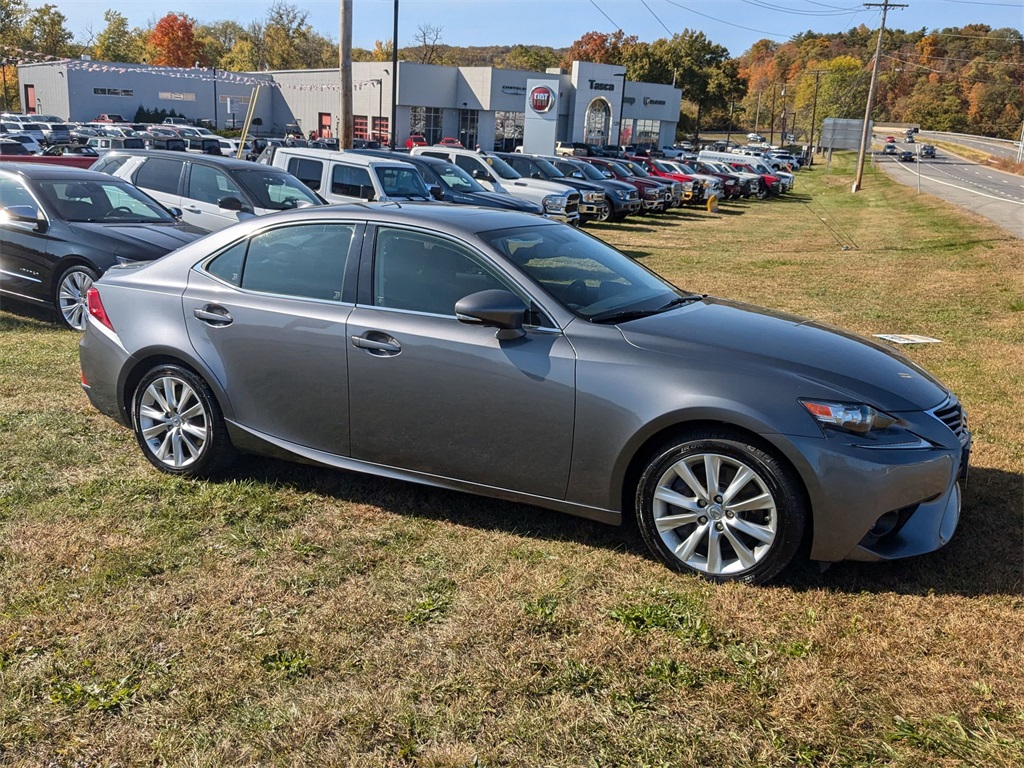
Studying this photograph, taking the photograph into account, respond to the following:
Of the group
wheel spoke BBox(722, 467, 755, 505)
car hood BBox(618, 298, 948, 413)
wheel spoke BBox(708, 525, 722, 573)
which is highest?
car hood BBox(618, 298, 948, 413)

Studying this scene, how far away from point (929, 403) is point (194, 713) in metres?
3.36

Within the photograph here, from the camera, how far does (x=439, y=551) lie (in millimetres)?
4402

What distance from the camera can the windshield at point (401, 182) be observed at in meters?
14.1

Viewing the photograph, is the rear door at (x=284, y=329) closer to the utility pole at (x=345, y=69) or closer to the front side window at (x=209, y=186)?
the front side window at (x=209, y=186)

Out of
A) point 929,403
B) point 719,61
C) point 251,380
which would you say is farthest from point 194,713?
point 719,61

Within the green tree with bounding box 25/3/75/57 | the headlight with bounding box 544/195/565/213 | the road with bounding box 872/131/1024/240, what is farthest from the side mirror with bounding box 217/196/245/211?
the green tree with bounding box 25/3/75/57

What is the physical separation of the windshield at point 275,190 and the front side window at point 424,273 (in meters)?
7.37

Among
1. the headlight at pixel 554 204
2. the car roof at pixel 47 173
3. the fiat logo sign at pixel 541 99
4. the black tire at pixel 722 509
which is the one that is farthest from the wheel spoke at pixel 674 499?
the fiat logo sign at pixel 541 99

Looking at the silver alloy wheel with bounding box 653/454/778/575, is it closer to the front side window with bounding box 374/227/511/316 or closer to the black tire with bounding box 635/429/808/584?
the black tire with bounding box 635/429/808/584

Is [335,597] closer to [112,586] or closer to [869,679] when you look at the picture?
[112,586]

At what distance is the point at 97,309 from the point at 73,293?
13.3ft

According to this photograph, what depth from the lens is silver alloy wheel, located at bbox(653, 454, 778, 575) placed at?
12.9ft

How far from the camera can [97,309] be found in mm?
5484

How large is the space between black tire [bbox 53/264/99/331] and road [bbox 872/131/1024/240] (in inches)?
813
